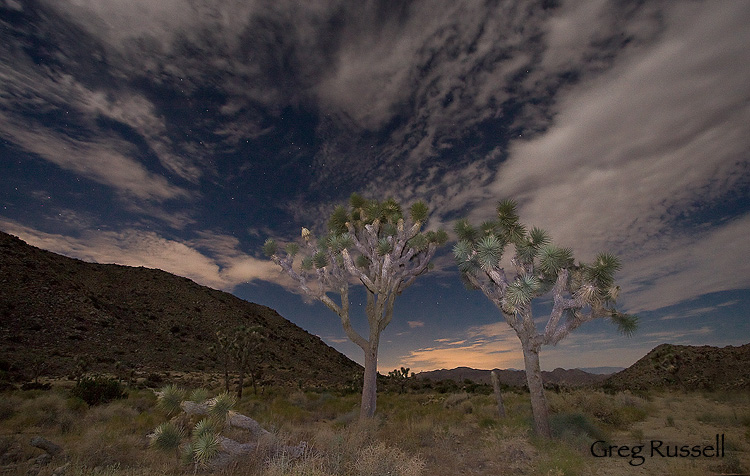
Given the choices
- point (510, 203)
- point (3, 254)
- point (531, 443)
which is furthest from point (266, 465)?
point (3, 254)

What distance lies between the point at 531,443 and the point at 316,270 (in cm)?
1153

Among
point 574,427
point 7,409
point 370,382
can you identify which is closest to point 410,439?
point 370,382

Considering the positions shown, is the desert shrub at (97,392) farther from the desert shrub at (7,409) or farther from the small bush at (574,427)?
the small bush at (574,427)

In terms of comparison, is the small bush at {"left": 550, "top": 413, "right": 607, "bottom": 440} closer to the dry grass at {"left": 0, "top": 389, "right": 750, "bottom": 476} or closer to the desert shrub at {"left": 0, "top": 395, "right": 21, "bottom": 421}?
the dry grass at {"left": 0, "top": 389, "right": 750, "bottom": 476}

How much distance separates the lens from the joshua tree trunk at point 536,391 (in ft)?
37.6

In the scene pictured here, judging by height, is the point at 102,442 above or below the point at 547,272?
below

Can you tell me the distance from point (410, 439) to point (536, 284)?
7.12 metres

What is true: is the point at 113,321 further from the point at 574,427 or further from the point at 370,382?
the point at 574,427

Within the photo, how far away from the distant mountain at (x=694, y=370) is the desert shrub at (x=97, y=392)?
125ft

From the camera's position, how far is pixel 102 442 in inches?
366

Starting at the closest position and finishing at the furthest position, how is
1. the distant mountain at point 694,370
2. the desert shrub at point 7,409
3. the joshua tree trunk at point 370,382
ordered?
the desert shrub at point 7,409, the joshua tree trunk at point 370,382, the distant mountain at point 694,370

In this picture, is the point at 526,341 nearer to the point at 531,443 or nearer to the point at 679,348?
the point at 531,443

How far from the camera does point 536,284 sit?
490 inches
